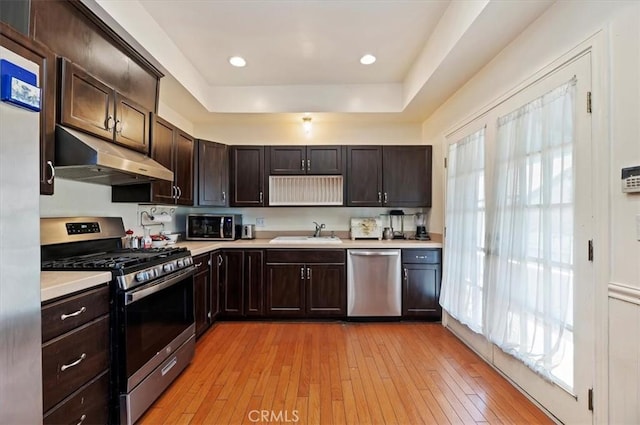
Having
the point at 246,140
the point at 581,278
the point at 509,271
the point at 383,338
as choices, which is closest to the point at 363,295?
the point at 383,338

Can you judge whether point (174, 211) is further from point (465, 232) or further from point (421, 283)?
point (465, 232)

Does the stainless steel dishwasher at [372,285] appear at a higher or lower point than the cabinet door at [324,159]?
lower

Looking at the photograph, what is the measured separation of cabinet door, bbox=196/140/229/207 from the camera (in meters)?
3.42

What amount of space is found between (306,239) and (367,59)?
83.1 inches

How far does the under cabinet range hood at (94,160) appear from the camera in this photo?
1.60 metres

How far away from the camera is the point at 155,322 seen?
194 cm

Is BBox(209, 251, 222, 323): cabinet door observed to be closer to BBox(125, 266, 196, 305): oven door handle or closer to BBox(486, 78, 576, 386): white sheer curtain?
BBox(125, 266, 196, 305): oven door handle

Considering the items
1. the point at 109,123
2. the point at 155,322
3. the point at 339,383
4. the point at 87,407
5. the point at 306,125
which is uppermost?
the point at 306,125

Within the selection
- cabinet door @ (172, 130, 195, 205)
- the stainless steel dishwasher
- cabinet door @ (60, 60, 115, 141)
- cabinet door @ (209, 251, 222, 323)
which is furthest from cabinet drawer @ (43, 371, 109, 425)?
the stainless steel dishwasher

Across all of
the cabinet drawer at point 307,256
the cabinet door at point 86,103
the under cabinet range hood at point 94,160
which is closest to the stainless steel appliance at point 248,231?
the cabinet drawer at point 307,256

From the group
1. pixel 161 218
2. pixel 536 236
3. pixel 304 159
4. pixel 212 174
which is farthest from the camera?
pixel 304 159

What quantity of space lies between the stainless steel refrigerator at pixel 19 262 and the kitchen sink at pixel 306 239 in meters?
2.50

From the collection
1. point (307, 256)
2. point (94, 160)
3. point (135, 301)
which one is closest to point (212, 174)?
point (307, 256)

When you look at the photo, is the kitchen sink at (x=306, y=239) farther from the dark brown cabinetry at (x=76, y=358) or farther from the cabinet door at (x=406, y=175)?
the dark brown cabinetry at (x=76, y=358)
